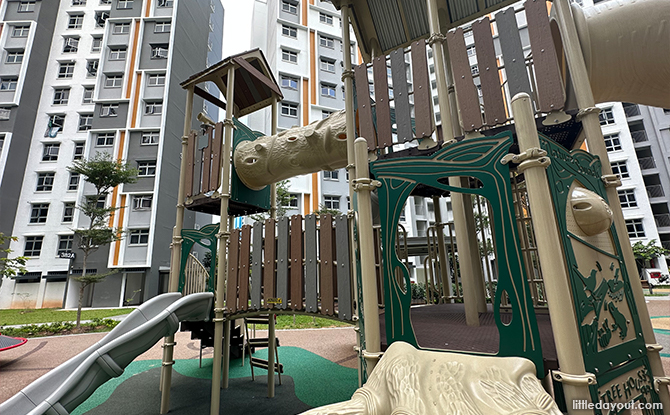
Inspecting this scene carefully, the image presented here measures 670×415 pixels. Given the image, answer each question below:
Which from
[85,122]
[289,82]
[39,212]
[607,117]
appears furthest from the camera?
[607,117]

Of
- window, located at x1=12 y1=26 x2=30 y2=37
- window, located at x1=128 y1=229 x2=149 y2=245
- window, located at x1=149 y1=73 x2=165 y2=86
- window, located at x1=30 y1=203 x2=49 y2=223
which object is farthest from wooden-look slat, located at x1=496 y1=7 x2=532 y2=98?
window, located at x1=12 y1=26 x2=30 y2=37

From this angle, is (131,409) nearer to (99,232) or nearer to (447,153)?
(447,153)

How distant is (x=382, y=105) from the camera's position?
3.68 metres

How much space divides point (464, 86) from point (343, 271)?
2.52 metres

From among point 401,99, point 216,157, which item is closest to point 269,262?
point 216,157

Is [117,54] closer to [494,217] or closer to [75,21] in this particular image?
[75,21]

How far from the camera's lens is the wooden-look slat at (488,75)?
3.04m

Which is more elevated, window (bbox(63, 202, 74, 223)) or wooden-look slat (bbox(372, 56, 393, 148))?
window (bbox(63, 202, 74, 223))

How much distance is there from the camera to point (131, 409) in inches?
207

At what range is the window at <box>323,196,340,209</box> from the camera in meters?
20.6

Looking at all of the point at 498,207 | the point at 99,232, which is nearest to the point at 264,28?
the point at 99,232

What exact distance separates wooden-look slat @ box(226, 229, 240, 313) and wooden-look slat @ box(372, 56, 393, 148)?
2.98 m

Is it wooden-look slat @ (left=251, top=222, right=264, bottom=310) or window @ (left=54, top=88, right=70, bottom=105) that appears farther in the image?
window @ (left=54, top=88, right=70, bottom=105)

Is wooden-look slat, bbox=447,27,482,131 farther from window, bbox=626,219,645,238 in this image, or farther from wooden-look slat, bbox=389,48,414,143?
window, bbox=626,219,645,238
